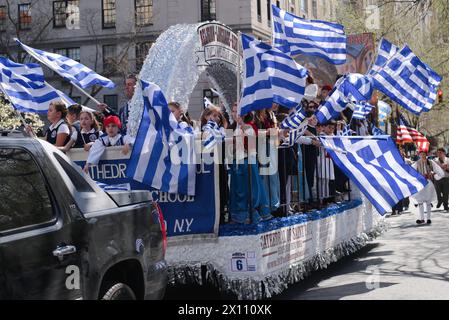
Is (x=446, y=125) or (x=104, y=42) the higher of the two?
(x=104, y=42)

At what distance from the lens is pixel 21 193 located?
13.4 feet

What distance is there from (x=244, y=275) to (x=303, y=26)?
14.2ft

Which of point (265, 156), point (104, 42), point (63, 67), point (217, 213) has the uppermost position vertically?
point (104, 42)

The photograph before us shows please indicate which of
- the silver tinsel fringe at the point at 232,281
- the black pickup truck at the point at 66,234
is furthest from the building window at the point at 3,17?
the black pickup truck at the point at 66,234

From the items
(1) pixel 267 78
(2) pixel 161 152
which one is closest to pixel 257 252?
(2) pixel 161 152

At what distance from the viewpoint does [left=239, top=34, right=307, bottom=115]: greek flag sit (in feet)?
26.5

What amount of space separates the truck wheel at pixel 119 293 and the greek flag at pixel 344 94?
5256 millimetres

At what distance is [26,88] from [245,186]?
422cm

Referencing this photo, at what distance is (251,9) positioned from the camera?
46.6 m

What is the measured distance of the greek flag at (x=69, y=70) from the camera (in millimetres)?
11164

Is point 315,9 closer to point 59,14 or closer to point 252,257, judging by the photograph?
point 59,14

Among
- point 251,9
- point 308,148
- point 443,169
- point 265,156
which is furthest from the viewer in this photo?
point 251,9

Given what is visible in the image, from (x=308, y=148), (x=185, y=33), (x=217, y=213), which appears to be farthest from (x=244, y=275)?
(x=185, y=33)
